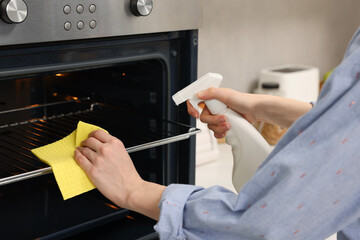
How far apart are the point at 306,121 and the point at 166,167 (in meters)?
0.54

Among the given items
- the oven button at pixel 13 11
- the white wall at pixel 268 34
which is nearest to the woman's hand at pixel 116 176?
the oven button at pixel 13 11

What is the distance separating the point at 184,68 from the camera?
105cm

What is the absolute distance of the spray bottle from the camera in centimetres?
94

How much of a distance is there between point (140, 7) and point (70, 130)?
0.37m

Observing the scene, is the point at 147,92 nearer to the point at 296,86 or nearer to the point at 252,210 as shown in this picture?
the point at 252,210

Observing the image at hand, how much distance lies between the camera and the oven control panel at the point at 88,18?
77cm

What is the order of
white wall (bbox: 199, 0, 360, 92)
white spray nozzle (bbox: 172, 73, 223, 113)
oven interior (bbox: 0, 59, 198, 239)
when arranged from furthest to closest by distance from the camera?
1. white wall (bbox: 199, 0, 360, 92)
2. oven interior (bbox: 0, 59, 198, 239)
3. white spray nozzle (bbox: 172, 73, 223, 113)

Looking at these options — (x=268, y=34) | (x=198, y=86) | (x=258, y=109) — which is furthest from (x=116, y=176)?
(x=268, y=34)

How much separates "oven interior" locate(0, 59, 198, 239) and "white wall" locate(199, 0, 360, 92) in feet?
2.53

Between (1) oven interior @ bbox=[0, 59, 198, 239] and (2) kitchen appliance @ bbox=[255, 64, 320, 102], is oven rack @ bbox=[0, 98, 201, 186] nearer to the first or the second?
(1) oven interior @ bbox=[0, 59, 198, 239]

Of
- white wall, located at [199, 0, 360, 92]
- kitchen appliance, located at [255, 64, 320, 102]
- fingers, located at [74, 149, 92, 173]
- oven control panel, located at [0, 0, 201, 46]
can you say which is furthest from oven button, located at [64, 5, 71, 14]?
kitchen appliance, located at [255, 64, 320, 102]

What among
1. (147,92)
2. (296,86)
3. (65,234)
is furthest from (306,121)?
(296,86)

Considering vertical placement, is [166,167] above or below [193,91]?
below

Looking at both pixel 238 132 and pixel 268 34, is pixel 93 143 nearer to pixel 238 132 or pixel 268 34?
pixel 238 132
